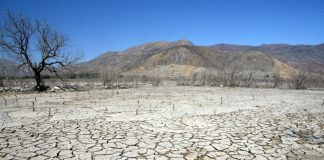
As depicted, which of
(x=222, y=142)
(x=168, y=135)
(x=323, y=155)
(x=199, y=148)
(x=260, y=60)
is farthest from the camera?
(x=260, y=60)

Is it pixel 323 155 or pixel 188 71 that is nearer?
pixel 323 155

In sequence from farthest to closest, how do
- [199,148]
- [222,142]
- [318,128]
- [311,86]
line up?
[311,86] < [318,128] < [222,142] < [199,148]

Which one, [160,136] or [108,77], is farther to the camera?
[108,77]

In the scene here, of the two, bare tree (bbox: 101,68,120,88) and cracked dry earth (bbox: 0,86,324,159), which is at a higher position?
bare tree (bbox: 101,68,120,88)

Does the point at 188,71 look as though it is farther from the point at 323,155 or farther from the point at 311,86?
the point at 323,155

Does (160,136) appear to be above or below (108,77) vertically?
below

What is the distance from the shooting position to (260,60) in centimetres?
6047

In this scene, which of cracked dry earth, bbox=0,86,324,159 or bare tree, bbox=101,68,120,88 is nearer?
cracked dry earth, bbox=0,86,324,159

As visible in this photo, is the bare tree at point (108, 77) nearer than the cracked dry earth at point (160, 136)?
No

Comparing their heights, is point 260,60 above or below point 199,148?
above

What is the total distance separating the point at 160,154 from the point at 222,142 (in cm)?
141

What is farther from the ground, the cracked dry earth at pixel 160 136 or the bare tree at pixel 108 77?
the bare tree at pixel 108 77

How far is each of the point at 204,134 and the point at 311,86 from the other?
77.0ft

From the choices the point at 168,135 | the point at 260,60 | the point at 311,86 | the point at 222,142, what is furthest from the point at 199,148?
the point at 260,60
